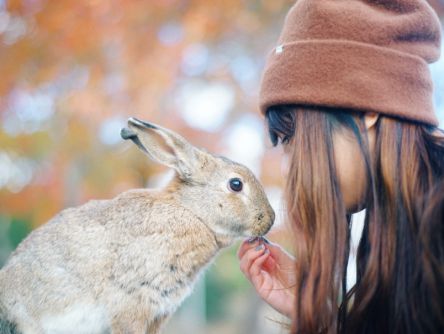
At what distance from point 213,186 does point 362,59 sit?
26.8 inches

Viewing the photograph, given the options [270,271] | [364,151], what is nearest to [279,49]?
[364,151]

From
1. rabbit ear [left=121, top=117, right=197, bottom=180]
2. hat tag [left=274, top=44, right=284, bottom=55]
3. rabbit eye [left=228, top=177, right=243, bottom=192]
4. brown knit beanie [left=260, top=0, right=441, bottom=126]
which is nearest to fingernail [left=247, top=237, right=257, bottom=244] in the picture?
rabbit eye [left=228, top=177, right=243, bottom=192]

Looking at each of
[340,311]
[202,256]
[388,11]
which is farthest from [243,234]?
[388,11]

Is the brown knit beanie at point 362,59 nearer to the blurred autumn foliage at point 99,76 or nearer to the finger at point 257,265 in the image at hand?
the finger at point 257,265

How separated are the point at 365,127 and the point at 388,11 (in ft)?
1.21

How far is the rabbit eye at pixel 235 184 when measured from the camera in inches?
80.6

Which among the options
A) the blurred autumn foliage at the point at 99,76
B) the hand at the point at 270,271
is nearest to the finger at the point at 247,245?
the hand at the point at 270,271

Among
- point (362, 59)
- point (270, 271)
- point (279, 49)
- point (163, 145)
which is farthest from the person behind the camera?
point (270, 271)

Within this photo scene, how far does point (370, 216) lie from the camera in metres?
1.84

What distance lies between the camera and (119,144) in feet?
17.3

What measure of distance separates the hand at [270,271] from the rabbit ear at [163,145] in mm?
347

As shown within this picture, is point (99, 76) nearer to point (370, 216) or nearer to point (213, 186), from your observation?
point (213, 186)

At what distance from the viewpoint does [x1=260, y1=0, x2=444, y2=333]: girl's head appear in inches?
66.7

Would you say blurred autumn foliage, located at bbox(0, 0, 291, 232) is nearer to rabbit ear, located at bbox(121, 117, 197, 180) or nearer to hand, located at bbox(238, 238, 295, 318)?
rabbit ear, located at bbox(121, 117, 197, 180)
